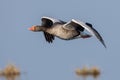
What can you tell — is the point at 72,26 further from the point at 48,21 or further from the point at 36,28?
the point at 36,28

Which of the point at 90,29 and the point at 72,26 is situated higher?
the point at 72,26

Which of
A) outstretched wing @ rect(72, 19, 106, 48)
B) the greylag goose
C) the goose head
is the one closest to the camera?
outstretched wing @ rect(72, 19, 106, 48)

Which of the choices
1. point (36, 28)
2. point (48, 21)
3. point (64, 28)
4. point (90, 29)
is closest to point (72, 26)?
point (64, 28)

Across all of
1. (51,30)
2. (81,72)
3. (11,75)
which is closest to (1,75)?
(11,75)

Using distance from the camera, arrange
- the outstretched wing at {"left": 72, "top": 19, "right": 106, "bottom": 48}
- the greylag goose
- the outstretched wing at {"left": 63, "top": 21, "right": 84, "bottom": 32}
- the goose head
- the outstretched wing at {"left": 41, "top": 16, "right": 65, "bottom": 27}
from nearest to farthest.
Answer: the outstretched wing at {"left": 72, "top": 19, "right": 106, "bottom": 48}, the greylag goose, the outstretched wing at {"left": 63, "top": 21, "right": 84, "bottom": 32}, the outstretched wing at {"left": 41, "top": 16, "right": 65, "bottom": 27}, the goose head

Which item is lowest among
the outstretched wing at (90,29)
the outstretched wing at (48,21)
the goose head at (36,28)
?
the outstretched wing at (90,29)

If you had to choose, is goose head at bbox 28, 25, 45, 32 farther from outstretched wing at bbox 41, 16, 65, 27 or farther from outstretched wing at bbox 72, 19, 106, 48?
outstretched wing at bbox 72, 19, 106, 48

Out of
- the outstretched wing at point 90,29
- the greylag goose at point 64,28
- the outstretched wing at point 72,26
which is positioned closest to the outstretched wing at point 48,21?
the greylag goose at point 64,28

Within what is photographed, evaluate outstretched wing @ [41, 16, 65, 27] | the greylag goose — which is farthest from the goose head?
outstretched wing @ [41, 16, 65, 27]

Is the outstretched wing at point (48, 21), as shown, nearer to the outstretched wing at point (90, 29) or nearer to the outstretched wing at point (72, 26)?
the outstretched wing at point (72, 26)

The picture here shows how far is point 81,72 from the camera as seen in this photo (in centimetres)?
640

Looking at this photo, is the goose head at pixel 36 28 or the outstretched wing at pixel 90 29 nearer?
the outstretched wing at pixel 90 29

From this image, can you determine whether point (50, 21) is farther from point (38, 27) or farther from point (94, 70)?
point (94, 70)

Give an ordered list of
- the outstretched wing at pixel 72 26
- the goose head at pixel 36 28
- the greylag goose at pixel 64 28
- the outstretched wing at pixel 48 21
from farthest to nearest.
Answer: the goose head at pixel 36 28 → the outstretched wing at pixel 48 21 → the outstretched wing at pixel 72 26 → the greylag goose at pixel 64 28
